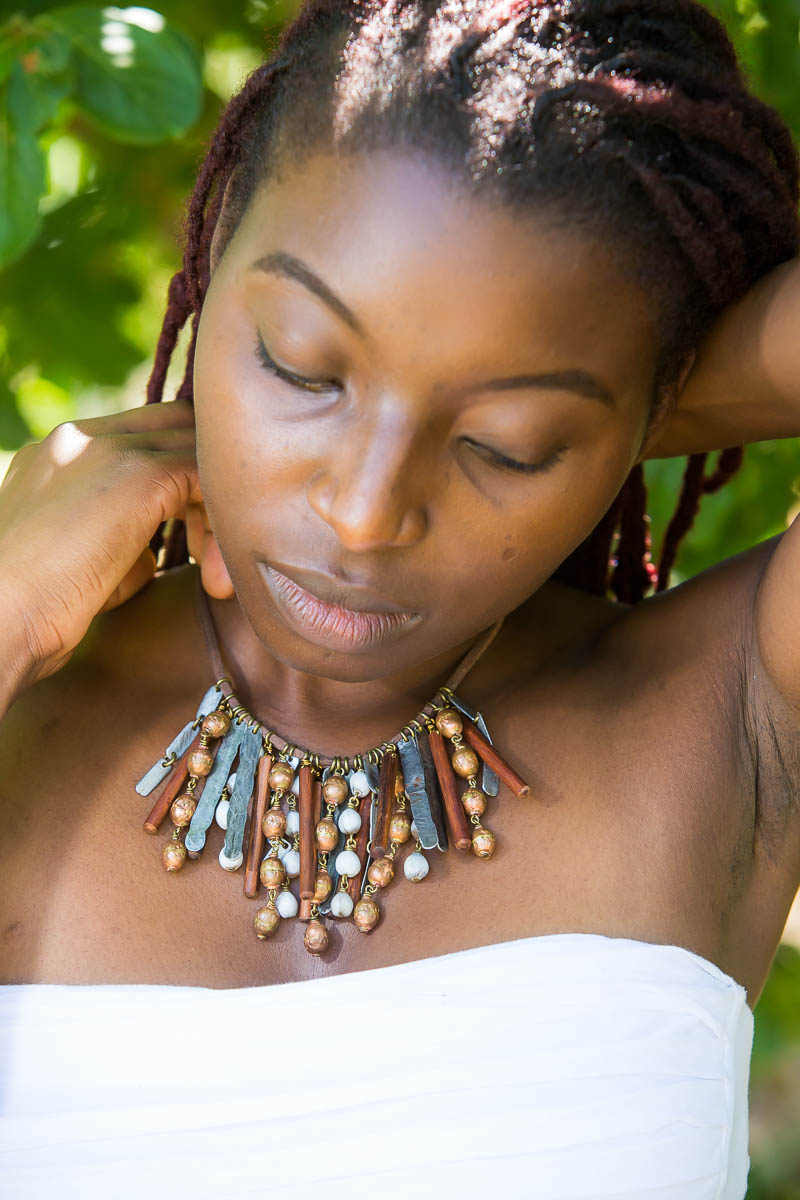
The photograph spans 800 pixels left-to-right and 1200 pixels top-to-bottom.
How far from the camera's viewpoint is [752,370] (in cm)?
162

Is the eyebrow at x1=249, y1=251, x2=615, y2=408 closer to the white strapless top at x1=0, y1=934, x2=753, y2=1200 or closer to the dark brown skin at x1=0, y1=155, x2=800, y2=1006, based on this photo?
the dark brown skin at x1=0, y1=155, x2=800, y2=1006

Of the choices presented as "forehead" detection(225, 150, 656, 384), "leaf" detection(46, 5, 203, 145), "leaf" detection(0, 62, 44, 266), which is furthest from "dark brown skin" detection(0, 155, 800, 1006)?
"leaf" detection(46, 5, 203, 145)

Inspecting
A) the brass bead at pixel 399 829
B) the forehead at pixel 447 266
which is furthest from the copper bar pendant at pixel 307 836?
the forehead at pixel 447 266

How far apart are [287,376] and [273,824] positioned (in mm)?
617

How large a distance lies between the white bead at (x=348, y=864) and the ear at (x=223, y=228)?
757 mm

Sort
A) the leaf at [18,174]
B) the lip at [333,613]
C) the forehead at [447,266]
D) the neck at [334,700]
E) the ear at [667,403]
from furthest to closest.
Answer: the leaf at [18,174] < the neck at [334,700] < the ear at [667,403] < the lip at [333,613] < the forehead at [447,266]

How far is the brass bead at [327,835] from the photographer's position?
1.69 m

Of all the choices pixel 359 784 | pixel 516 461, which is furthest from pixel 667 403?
pixel 359 784

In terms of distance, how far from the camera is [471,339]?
127cm

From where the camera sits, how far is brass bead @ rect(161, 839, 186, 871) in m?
1.64

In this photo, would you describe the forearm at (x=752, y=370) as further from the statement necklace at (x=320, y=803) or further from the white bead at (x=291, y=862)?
the white bead at (x=291, y=862)

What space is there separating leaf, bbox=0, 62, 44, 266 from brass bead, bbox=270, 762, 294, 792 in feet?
3.39

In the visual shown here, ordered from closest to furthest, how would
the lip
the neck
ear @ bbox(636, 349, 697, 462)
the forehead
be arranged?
the forehead
the lip
ear @ bbox(636, 349, 697, 462)
the neck

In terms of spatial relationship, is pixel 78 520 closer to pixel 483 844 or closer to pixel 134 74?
pixel 483 844
